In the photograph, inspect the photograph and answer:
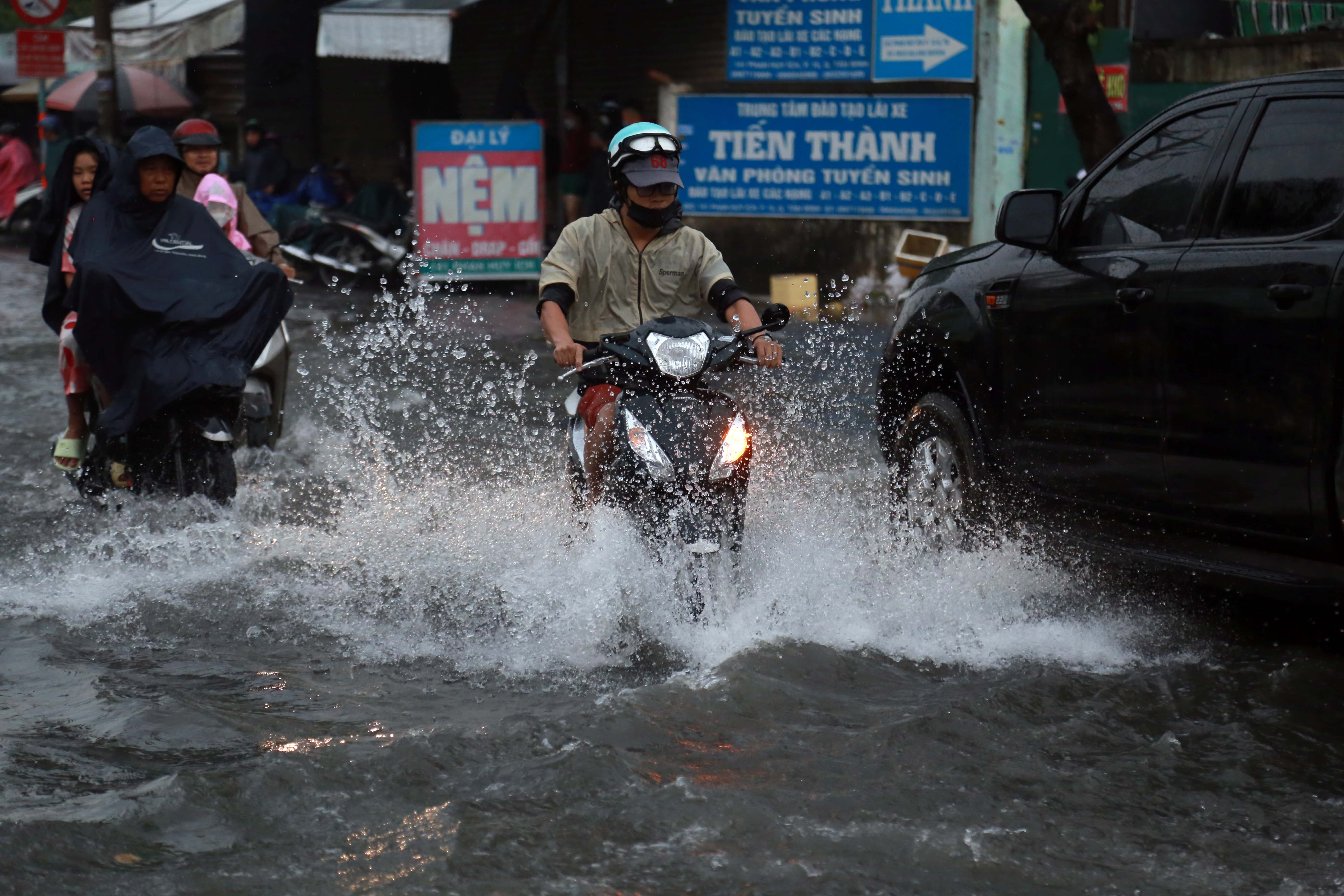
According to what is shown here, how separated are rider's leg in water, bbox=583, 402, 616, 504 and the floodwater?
13 cm

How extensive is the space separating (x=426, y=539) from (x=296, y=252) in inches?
412

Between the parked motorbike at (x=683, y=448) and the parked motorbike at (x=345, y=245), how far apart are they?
1159 cm

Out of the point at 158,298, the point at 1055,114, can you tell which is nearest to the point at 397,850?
the point at 158,298

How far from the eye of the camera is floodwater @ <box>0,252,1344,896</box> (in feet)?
10.9

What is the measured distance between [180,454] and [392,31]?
10.3m

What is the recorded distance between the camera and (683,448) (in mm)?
4801

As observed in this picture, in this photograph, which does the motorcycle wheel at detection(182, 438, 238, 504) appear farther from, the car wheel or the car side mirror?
the car side mirror

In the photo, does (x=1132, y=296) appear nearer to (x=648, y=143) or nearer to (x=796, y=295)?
(x=648, y=143)

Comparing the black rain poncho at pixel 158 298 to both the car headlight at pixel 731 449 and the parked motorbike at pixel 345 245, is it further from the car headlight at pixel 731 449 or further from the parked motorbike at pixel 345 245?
the parked motorbike at pixel 345 245

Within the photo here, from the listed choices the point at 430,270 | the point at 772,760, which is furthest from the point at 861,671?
the point at 430,270

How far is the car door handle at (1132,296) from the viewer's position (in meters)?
4.77

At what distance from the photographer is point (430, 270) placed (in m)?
14.9

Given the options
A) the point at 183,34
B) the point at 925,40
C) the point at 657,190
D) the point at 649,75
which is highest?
the point at 183,34

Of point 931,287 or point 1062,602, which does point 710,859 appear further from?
point 931,287
